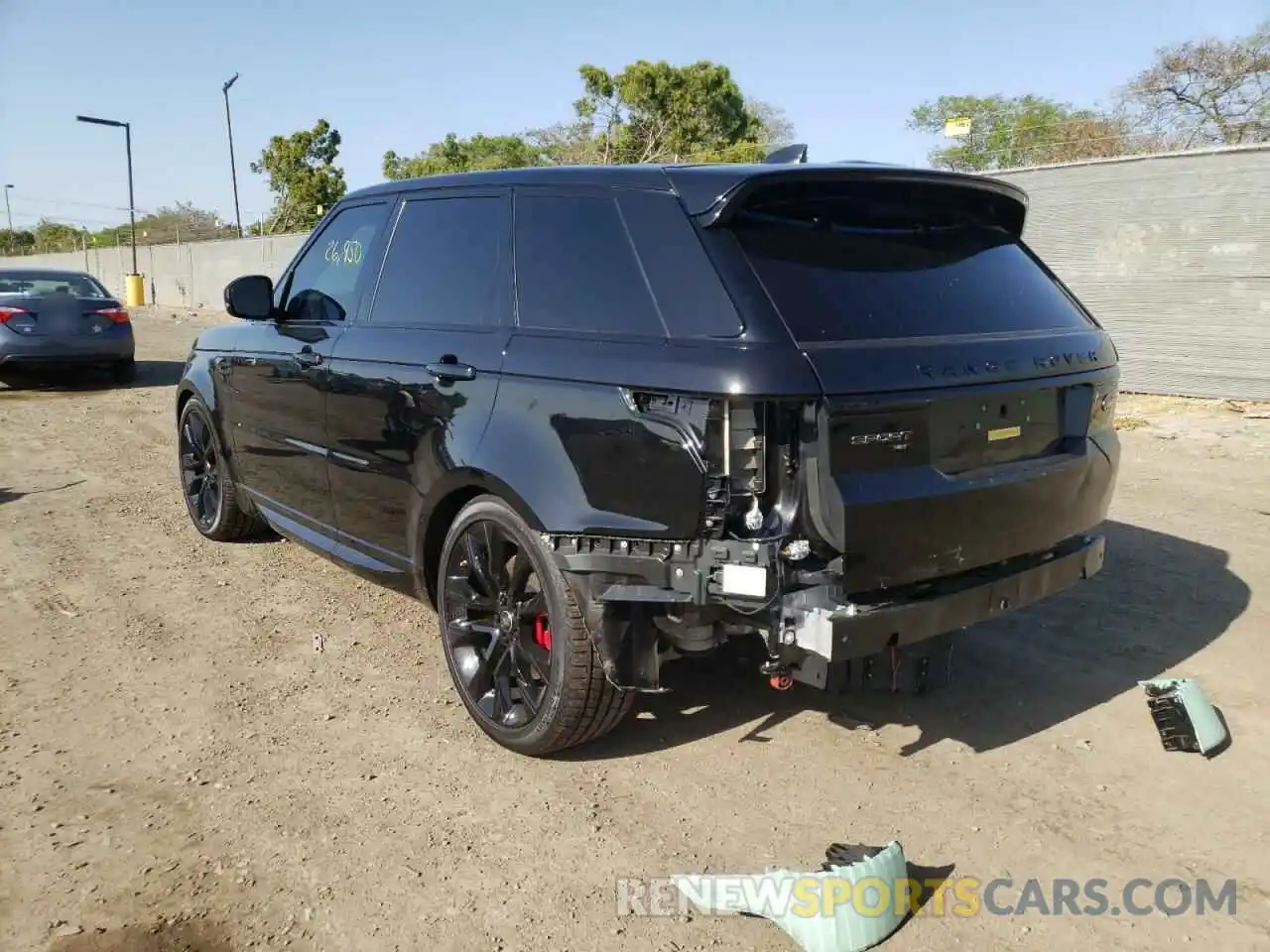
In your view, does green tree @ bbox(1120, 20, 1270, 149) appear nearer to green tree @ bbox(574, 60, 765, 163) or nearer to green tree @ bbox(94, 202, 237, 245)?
green tree @ bbox(574, 60, 765, 163)

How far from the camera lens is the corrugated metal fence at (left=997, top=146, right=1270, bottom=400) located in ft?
33.3

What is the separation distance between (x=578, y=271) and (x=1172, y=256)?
31.9 ft

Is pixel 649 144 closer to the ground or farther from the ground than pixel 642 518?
farther from the ground

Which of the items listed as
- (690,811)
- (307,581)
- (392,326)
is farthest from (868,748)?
(307,581)

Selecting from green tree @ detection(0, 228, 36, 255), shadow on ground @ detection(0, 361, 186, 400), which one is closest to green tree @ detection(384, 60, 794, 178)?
shadow on ground @ detection(0, 361, 186, 400)

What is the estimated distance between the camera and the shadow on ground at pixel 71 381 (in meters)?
12.9

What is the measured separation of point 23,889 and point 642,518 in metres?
1.94

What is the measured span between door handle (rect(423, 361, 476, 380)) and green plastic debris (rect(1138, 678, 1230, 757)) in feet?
8.69

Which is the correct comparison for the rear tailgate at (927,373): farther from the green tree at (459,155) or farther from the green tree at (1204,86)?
the green tree at (459,155)

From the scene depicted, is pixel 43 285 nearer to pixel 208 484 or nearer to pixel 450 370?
pixel 208 484

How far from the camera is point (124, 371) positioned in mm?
13492

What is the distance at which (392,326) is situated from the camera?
4.02 metres

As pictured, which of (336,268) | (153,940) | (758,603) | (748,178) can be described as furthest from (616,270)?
(153,940)

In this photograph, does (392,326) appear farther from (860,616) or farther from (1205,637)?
(1205,637)
